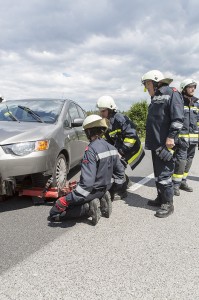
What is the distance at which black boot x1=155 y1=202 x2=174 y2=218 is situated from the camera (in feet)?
12.8

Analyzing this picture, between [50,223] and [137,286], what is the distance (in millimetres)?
1606

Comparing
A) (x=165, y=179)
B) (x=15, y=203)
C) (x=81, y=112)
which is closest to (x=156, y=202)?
(x=165, y=179)

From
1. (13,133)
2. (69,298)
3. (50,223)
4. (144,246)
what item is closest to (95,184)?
(50,223)

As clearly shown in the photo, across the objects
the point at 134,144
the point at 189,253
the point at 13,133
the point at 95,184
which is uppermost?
the point at 13,133

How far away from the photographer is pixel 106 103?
4570mm

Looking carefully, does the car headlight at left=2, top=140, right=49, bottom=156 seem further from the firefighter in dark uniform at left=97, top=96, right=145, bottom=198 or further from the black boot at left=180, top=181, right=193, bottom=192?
the black boot at left=180, top=181, right=193, bottom=192

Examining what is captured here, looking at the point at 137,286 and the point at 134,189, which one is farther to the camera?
the point at 134,189

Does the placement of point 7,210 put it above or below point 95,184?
below

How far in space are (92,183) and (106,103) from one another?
164 centimetres

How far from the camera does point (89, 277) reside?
7.89ft

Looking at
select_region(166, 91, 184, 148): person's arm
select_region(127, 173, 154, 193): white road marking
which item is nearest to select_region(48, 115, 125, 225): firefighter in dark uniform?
select_region(166, 91, 184, 148): person's arm

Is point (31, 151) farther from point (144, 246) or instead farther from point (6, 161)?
point (144, 246)

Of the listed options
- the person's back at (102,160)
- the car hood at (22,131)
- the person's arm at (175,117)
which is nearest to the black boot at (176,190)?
the person's arm at (175,117)

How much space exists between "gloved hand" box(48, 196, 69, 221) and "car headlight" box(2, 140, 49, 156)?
0.76 metres
